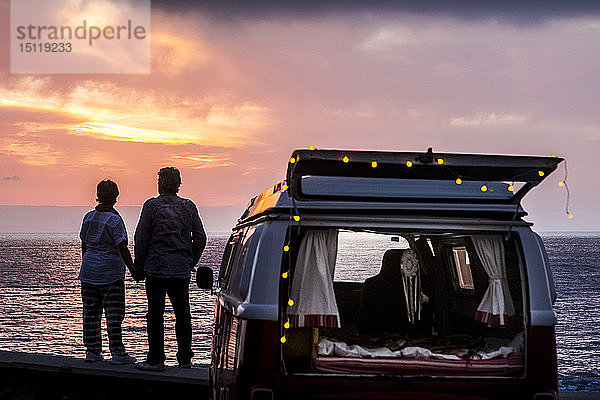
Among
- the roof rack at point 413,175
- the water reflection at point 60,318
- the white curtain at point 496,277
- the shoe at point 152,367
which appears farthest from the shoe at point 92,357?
the water reflection at point 60,318

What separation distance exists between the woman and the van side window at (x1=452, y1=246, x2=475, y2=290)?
3.87m

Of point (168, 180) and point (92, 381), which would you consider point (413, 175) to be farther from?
point (92, 381)

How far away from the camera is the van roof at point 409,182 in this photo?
4.68 metres

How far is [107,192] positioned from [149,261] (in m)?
1.01

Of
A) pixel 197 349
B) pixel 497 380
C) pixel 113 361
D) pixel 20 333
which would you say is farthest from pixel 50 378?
pixel 20 333

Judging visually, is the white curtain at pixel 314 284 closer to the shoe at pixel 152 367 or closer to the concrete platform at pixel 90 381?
the concrete platform at pixel 90 381

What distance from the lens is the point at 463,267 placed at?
7281 millimetres

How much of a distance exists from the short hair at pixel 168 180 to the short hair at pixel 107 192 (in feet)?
2.31

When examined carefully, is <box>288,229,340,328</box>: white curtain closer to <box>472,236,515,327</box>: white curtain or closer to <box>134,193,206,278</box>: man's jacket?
<box>472,236,515,327</box>: white curtain

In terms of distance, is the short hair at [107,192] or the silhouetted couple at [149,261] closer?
the silhouetted couple at [149,261]

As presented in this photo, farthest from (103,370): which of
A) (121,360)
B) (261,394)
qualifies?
(261,394)

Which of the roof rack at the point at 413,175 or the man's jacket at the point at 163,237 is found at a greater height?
the roof rack at the point at 413,175

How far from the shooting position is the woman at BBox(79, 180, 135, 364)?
31.9 feet

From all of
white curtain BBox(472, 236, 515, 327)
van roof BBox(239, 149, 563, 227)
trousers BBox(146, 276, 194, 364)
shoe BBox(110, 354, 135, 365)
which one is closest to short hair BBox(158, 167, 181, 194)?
trousers BBox(146, 276, 194, 364)
